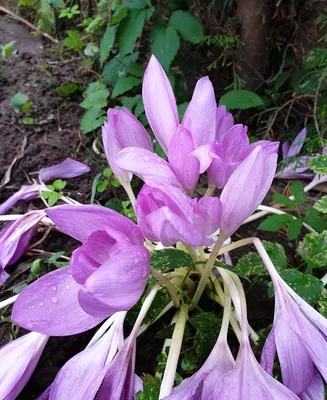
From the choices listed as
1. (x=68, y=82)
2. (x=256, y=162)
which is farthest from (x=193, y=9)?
(x=256, y=162)

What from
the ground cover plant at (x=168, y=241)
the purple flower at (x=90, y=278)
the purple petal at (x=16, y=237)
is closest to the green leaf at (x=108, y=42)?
the ground cover plant at (x=168, y=241)

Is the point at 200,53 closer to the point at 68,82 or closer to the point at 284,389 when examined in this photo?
the point at 68,82

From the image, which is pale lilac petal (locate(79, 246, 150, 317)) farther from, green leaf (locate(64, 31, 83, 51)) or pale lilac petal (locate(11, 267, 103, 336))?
green leaf (locate(64, 31, 83, 51))

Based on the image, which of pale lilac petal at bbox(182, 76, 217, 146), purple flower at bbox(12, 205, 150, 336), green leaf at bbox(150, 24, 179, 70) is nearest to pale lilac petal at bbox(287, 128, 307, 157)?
green leaf at bbox(150, 24, 179, 70)

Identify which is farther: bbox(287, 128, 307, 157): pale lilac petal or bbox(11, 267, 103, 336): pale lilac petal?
bbox(287, 128, 307, 157): pale lilac petal

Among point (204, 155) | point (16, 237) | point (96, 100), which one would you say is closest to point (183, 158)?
point (204, 155)

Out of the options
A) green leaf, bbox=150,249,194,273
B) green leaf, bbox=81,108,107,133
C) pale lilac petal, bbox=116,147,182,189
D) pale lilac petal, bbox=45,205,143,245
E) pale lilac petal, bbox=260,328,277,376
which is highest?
pale lilac petal, bbox=116,147,182,189
